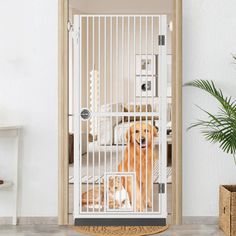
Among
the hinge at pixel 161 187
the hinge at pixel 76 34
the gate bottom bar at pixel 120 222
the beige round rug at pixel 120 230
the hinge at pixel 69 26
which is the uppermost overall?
the hinge at pixel 69 26

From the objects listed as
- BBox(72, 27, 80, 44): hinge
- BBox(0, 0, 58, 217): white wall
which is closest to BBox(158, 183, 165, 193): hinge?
BBox(0, 0, 58, 217): white wall

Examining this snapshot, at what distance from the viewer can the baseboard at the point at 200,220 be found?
377 cm

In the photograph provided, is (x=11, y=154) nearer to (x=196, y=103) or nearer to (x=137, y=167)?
(x=137, y=167)

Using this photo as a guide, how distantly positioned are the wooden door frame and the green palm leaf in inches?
5.5

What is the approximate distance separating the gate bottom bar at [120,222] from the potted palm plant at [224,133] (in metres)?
0.55

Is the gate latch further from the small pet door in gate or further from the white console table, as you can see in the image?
the white console table

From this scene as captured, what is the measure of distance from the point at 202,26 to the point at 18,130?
71.6 inches

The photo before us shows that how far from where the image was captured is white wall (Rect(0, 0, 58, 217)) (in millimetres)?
3738

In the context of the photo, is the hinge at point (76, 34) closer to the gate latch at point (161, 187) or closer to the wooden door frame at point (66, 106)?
the wooden door frame at point (66, 106)

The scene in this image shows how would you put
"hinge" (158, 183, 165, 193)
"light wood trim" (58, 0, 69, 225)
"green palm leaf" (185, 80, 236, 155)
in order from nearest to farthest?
"green palm leaf" (185, 80, 236, 155)
"light wood trim" (58, 0, 69, 225)
"hinge" (158, 183, 165, 193)

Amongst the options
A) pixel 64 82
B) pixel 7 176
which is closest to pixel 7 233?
pixel 7 176

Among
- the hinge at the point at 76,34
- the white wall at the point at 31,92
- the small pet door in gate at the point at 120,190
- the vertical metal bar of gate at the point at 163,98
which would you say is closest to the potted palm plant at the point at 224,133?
the vertical metal bar of gate at the point at 163,98

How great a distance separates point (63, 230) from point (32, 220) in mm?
340

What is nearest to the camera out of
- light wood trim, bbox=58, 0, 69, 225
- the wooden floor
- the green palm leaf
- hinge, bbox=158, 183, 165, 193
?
the green palm leaf
